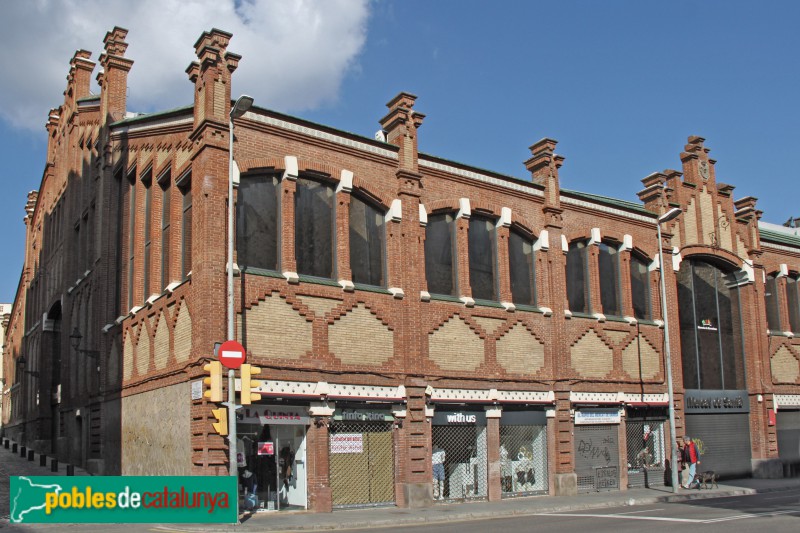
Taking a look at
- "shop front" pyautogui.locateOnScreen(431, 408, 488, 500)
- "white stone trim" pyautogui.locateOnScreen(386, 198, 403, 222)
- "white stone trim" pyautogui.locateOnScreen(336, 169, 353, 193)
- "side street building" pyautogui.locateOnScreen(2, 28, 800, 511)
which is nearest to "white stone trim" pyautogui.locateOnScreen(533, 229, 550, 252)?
"side street building" pyautogui.locateOnScreen(2, 28, 800, 511)

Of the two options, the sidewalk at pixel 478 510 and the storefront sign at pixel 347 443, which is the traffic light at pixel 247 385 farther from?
the storefront sign at pixel 347 443

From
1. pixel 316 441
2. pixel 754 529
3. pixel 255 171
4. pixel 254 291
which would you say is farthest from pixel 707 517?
pixel 255 171

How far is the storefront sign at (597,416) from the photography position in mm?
27625

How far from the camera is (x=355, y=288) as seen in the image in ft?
75.0

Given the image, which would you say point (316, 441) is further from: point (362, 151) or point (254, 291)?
point (362, 151)

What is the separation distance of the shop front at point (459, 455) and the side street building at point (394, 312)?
0.07 meters

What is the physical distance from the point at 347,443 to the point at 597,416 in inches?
403

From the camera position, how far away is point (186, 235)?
22.4 meters

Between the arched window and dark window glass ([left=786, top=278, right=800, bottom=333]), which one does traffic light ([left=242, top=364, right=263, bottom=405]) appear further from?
dark window glass ([left=786, top=278, right=800, bottom=333])

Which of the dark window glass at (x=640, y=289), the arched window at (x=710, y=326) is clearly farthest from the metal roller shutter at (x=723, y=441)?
the dark window glass at (x=640, y=289)

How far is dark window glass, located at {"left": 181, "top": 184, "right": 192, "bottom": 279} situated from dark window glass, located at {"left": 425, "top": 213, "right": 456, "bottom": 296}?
717 centimetres

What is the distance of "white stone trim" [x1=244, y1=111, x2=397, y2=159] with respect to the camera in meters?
21.8

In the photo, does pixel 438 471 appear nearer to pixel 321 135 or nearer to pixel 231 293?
pixel 231 293

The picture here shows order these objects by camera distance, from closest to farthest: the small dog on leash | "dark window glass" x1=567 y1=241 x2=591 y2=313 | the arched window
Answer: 1. the small dog on leash
2. "dark window glass" x1=567 y1=241 x2=591 y2=313
3. the arched window
